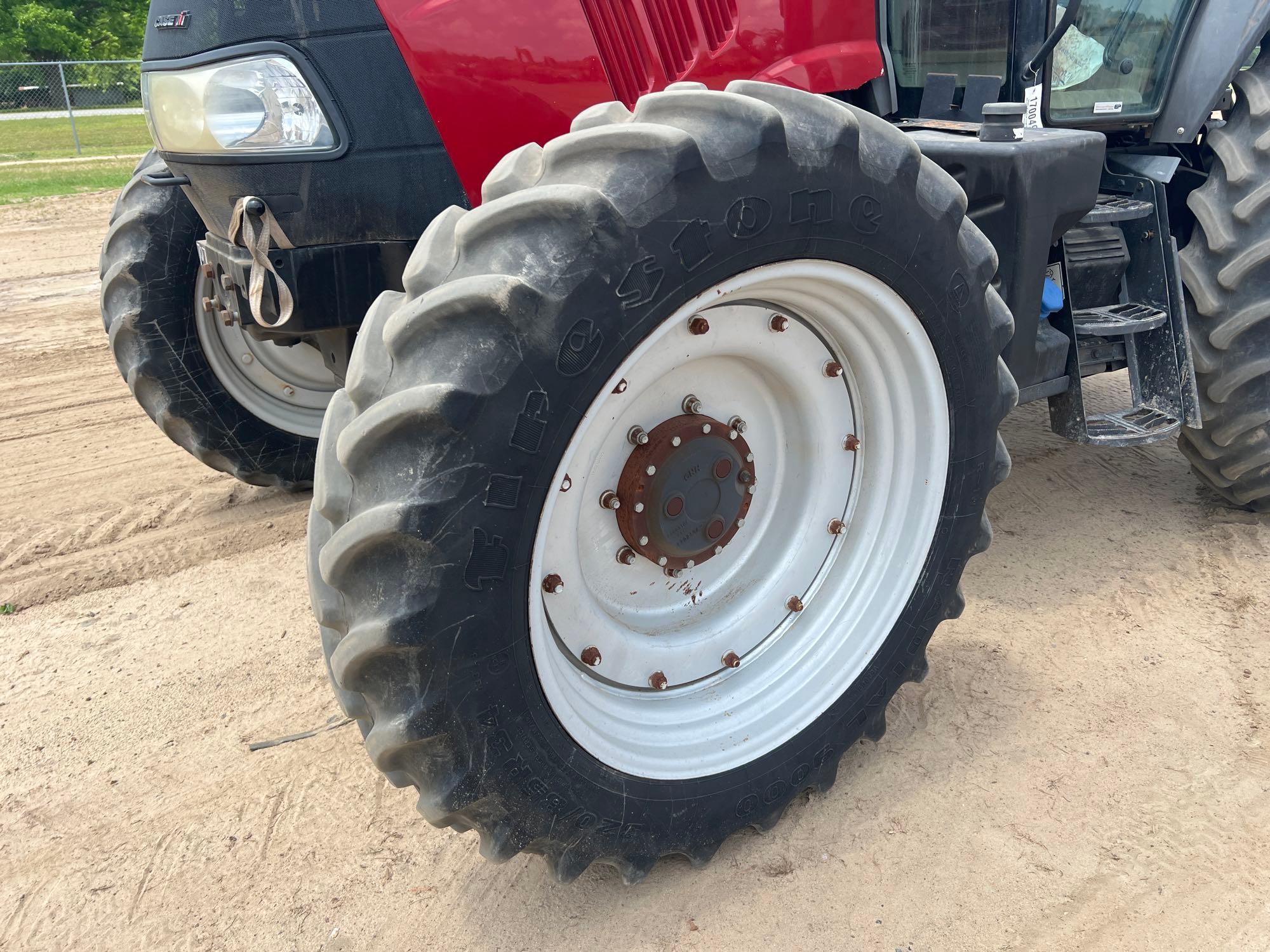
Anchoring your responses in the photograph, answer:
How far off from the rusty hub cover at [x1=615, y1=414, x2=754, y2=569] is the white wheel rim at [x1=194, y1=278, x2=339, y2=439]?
6.23 ft

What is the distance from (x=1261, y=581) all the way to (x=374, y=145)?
2.88 m

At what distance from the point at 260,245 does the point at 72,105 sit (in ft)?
86.2

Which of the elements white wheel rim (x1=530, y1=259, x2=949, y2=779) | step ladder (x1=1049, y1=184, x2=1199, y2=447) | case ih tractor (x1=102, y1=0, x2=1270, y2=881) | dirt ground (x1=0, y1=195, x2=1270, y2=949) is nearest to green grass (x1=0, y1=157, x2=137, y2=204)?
dirt ground (x1=0, y1=195, x2=1270, y2=949)

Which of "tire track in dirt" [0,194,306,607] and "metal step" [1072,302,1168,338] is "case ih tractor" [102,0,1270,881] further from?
"tire track in dirt" [0,194,306,607]

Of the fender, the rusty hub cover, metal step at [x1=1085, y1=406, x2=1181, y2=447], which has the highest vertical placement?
the fender

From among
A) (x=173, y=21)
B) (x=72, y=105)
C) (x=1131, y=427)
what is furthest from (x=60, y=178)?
(x=1131, y=427)

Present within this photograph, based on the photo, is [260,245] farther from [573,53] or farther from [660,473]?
[660,473]

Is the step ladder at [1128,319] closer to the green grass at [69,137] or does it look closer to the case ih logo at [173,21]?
the case ih logo at [173,21]

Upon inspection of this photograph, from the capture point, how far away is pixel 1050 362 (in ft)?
10.1

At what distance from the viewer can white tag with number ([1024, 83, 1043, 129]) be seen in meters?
3.02

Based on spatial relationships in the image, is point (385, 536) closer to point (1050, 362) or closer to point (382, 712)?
point (382, 712)

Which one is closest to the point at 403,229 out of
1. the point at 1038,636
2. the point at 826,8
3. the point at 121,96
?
the point at 826,8

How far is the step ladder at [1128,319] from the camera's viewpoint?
3191 mm

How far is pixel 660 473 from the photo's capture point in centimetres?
212
